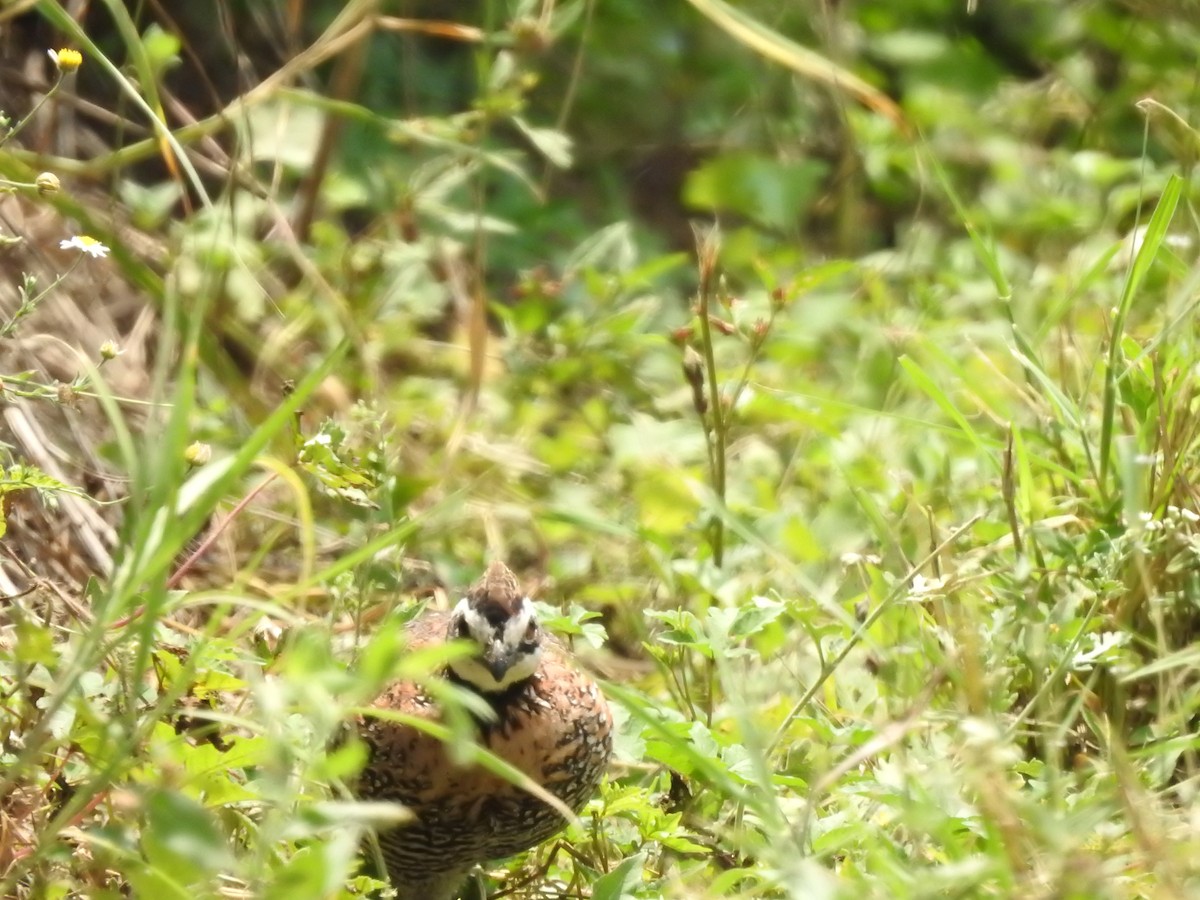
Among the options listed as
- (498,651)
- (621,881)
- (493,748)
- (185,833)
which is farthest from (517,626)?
(185,833)

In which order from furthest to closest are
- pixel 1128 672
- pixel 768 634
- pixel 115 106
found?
1. pixel 115 106
2. pixel 768 634
3. pixel 1128 672

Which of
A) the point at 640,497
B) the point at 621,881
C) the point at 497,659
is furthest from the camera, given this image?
the point at 640,497

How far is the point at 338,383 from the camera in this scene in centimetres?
363

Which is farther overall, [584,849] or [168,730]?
[584,849]

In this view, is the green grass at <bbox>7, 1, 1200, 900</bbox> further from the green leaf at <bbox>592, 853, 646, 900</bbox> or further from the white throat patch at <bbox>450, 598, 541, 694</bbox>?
the white throat patch at <bbox>450, 598, 541, 694</bbox>

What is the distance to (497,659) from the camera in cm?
224

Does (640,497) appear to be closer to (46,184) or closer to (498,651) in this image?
(498,651)

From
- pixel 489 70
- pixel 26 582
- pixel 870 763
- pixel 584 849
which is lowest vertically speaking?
pixel 584 849

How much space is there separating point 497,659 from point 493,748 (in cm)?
16

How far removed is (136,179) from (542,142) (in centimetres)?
163

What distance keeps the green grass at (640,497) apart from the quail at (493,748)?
77mm

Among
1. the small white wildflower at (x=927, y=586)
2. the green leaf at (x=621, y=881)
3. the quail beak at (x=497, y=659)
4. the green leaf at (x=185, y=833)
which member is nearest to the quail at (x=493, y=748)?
the quail beak at (x=497, y=659)

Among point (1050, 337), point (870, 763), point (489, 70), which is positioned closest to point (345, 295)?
point (489, 70)

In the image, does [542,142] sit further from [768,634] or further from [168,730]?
[168,730]
